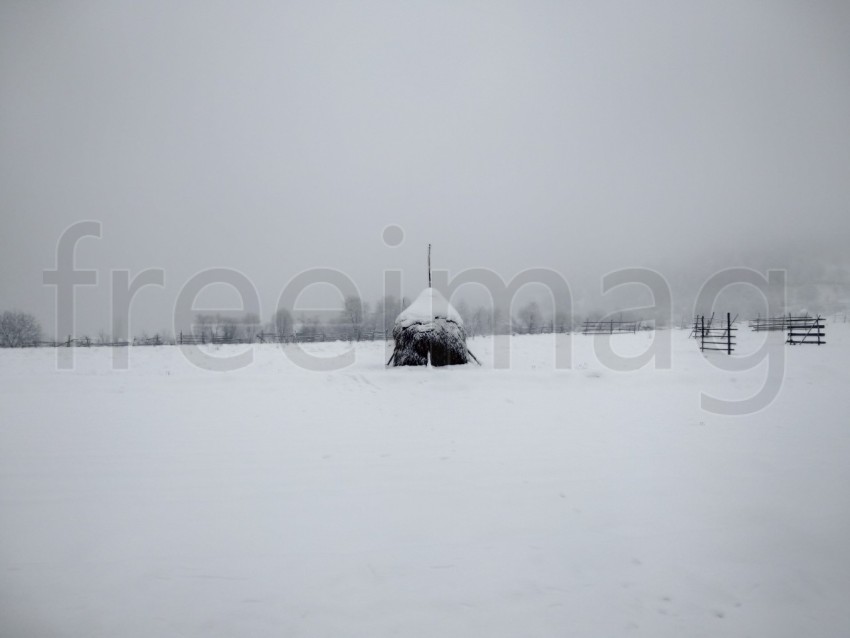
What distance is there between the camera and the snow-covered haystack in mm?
14195

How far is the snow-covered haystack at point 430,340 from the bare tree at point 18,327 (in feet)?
142

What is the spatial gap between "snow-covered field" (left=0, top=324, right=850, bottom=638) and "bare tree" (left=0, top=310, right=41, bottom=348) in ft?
140

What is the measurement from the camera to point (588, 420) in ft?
23.7

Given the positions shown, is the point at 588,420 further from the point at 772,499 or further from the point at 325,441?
the point at 325,441

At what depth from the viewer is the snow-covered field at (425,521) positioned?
271cm

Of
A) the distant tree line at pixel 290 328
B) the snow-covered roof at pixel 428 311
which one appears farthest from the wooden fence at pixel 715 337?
the distant tree line at pixel 290 328

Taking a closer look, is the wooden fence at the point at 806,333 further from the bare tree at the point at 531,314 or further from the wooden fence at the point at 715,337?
the bare tree at the point at 531,314

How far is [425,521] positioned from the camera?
3.79 metres

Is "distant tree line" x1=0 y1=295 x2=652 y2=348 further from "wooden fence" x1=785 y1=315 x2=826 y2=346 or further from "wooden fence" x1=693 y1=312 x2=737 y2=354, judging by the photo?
"wooden fence" x1=785 y1=315 x2=826 y2=346

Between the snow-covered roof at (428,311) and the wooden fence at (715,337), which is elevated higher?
the snow-covered roof at (428,311)

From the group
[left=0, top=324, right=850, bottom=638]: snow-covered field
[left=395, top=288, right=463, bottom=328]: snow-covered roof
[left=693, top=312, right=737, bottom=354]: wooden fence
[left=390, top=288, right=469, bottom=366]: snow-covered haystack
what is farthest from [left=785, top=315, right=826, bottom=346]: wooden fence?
[left=395, top=288, right=463, bottom=328]: snow-covered roof

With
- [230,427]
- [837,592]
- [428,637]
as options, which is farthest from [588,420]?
[230,427]

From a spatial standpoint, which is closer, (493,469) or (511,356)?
(493,469)

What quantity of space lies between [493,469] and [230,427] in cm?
488
